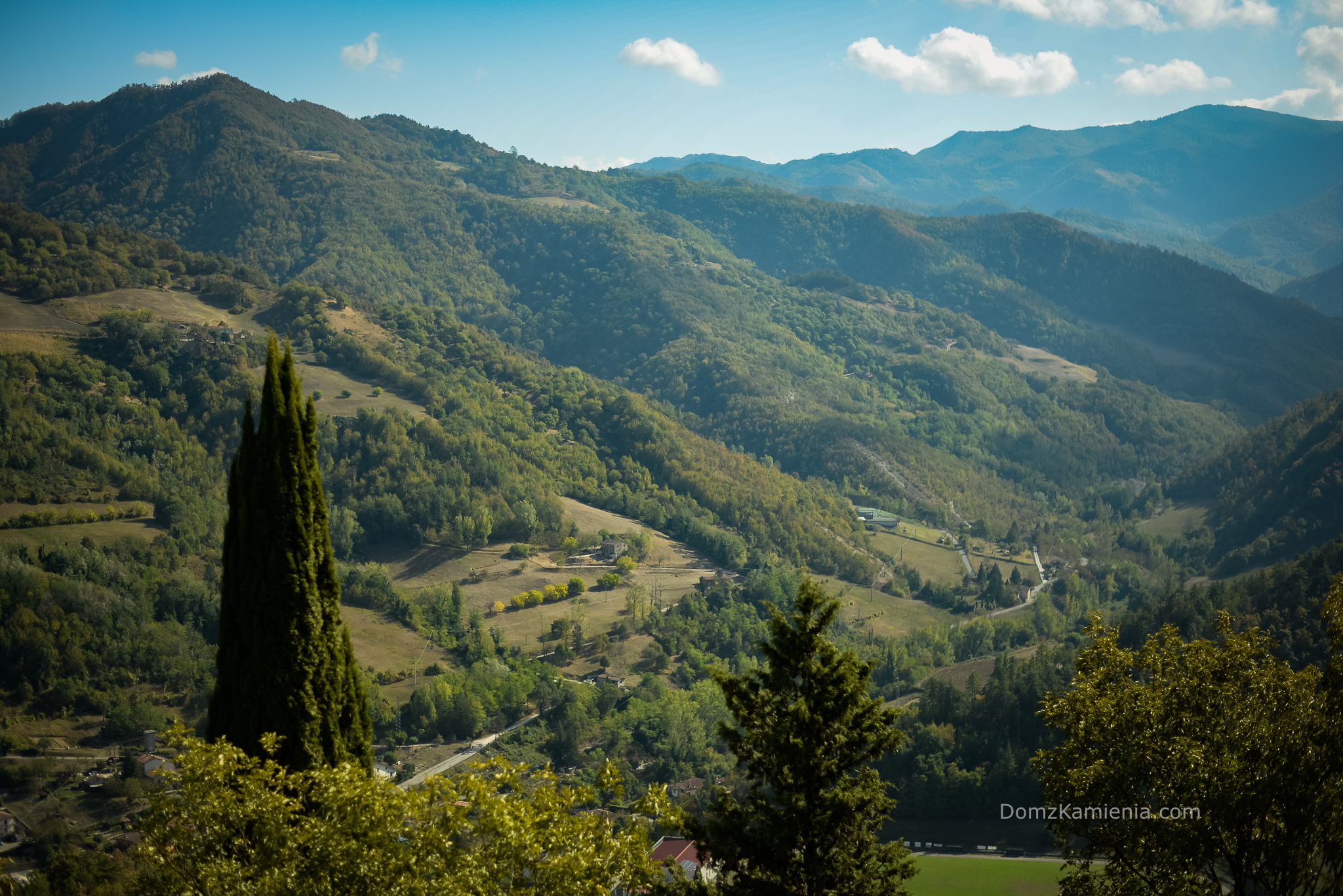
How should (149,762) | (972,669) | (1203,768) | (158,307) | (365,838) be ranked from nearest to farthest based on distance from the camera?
(365,838), (1203,768), (149,762), (972,669), (158,307)

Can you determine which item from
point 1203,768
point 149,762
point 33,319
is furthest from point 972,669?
point 33,319

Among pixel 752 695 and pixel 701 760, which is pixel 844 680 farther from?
pixel 701 760

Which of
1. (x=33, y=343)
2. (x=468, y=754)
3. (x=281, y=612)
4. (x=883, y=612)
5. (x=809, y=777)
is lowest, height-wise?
(x=883, y=612)

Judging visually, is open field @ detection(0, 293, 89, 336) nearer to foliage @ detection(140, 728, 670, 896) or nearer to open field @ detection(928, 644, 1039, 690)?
open field @ detection(928, 644, 1039, 690)

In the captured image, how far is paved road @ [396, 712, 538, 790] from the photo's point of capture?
310 feet

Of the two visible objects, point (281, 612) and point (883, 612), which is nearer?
point (281, 612)

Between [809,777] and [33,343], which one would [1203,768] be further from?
[33,343]

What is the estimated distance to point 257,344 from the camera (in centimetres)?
17988

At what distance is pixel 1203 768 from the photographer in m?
20.0

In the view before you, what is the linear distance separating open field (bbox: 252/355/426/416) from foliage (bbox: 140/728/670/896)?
16443cm

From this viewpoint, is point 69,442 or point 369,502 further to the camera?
point 369,502

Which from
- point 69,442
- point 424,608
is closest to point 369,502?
point 424,608

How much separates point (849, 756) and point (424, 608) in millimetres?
120689

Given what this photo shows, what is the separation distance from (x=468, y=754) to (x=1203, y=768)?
91332 millimetres
